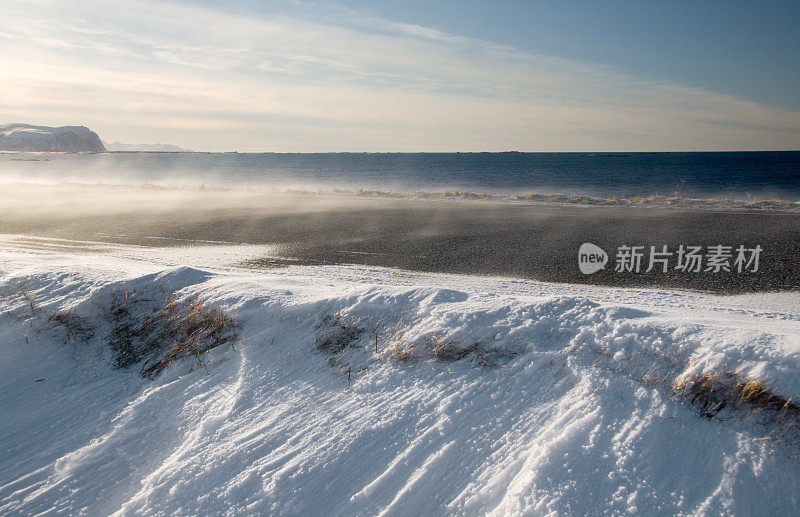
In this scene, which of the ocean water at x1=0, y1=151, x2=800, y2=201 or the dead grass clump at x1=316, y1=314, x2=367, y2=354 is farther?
the ocean water at x1=0, y1=151, x2=800, y2=201

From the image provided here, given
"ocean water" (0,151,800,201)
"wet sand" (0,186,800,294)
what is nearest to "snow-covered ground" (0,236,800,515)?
"wet sand" (0,186,800,294)

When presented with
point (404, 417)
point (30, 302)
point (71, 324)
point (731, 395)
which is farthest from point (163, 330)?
point (731, 395)

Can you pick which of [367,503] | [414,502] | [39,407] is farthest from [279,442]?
[39,407]

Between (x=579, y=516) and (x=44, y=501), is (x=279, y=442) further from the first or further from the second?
(x=579, y=516)

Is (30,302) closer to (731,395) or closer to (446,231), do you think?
(731,395)

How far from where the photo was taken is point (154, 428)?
13.1ft

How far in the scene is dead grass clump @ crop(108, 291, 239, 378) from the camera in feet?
16.0

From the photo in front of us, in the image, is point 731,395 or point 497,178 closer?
point 731,395

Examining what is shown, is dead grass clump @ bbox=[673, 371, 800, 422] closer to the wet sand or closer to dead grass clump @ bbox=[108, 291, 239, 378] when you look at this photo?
dead grass clump @ bbox=[108, 291, 239, 378]

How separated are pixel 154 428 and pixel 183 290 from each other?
230 centimetres

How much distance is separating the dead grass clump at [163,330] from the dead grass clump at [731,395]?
430 cm

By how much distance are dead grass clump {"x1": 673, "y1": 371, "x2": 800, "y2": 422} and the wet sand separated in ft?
16.1

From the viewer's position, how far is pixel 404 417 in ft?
11.8

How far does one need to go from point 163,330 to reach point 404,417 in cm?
327
